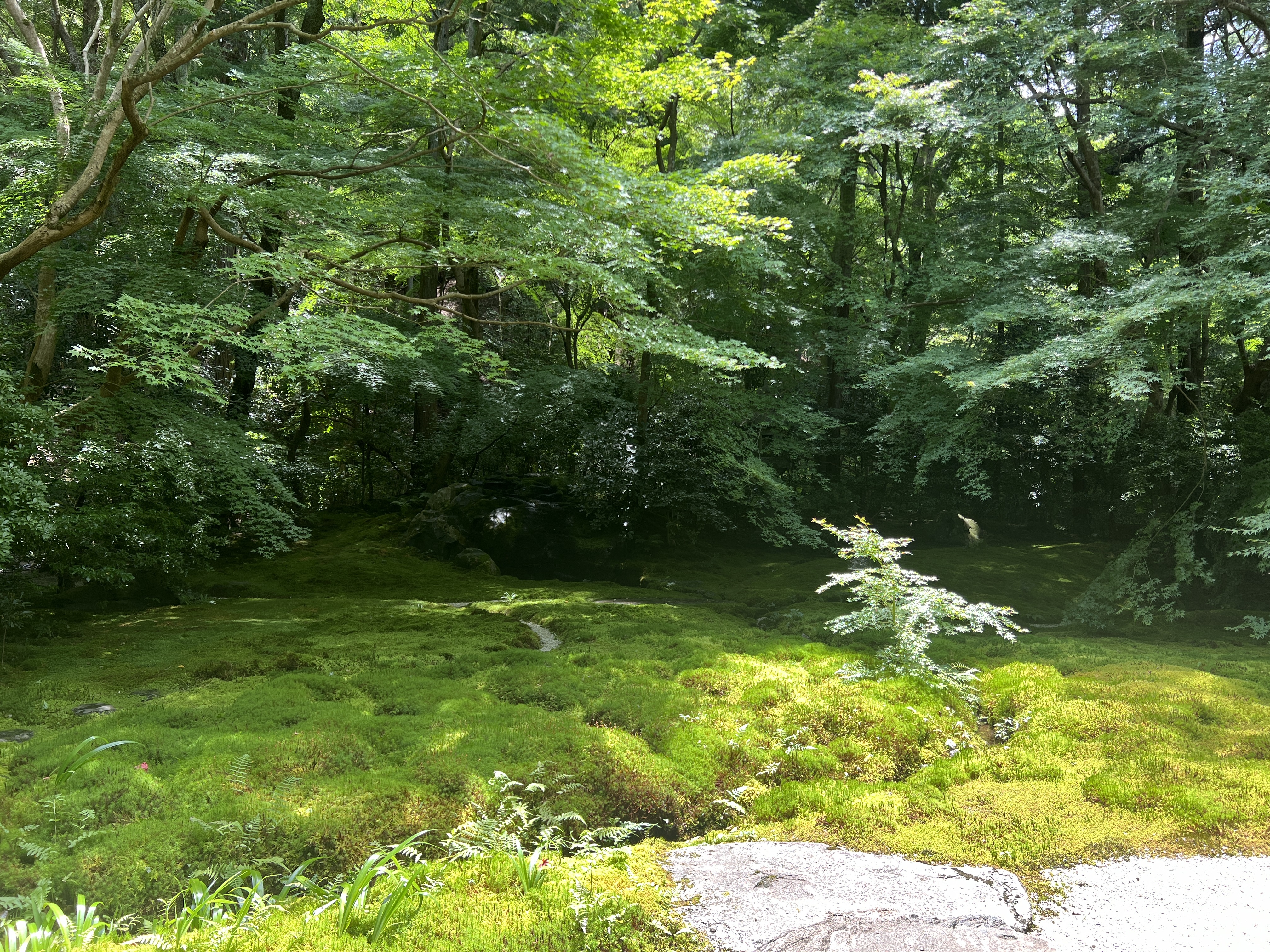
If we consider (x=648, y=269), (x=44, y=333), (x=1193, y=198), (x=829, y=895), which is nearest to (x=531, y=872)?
(x=829, y=895)

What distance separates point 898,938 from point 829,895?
374 millimetres

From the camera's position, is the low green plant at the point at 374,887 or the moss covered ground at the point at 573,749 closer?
the low green plant at the point at 374,887

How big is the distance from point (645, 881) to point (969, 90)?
12.4 m

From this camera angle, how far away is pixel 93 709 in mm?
4621

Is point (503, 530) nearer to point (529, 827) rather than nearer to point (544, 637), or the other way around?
point (544, 637)

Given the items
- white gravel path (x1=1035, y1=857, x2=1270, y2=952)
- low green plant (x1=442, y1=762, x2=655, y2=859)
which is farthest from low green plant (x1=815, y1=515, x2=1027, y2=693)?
low green plant (x1=442, y1=762, x2=655, y2=859)

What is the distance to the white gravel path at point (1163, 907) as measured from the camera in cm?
288

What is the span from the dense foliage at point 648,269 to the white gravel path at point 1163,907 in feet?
16.1

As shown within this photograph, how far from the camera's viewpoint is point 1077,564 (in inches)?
483

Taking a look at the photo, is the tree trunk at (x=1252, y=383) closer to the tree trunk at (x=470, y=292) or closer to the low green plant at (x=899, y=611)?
the low green plant at (x=899, y=611)

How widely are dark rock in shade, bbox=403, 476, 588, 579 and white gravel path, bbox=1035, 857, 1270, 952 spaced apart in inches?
376

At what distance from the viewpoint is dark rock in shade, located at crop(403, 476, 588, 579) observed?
40.3ft

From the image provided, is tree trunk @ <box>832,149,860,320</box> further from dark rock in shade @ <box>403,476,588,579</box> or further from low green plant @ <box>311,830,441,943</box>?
low green plant @ <box>311,830,441,943</box>

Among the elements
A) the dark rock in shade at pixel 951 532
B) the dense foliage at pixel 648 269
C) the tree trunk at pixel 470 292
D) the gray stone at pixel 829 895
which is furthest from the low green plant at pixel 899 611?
the dark rock in shade at pixel 951 532
